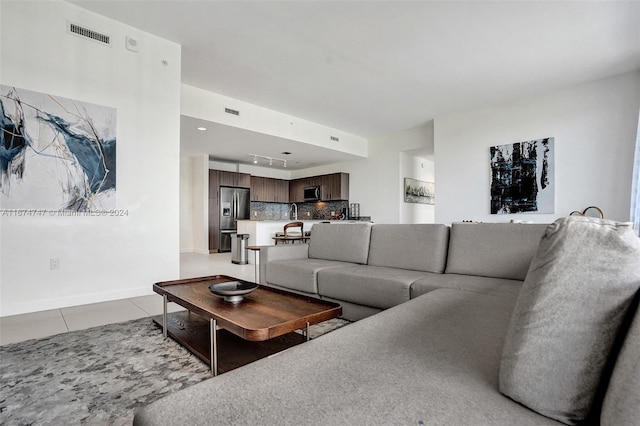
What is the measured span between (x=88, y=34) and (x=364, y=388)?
4.17 metres

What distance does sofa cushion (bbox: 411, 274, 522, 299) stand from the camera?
1.97 m

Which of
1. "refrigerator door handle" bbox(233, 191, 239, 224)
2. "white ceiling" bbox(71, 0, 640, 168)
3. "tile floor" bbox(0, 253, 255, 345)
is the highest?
"white ceiling" bbox(71, 0, 640, 168)

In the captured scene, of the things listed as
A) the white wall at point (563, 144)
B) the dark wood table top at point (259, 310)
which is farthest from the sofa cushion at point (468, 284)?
the white wall at point (563, 144)

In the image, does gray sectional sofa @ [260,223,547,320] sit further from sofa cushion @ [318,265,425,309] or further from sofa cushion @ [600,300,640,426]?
sofa cushion @ [600,300,640,426]

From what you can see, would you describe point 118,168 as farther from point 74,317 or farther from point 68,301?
point 74,317

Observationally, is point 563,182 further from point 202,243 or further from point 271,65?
point 202,243

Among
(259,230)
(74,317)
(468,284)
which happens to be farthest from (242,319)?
(259,230)

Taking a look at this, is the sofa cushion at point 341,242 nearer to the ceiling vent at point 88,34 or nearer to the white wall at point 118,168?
the white wall at point 118,168

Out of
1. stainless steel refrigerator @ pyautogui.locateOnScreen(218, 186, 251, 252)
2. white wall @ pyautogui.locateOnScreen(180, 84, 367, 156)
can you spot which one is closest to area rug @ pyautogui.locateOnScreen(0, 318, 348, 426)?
white wall @ pyautogui.locateOnScreen(180, 84, 367, 156)

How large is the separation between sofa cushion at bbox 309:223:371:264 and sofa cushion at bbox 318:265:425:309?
35 cm

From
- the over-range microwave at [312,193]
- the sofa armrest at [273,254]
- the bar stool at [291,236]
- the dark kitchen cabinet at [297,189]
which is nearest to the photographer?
the sofa armrest at [273,254]

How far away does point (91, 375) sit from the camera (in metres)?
1.68

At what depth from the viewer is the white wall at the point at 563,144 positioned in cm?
434

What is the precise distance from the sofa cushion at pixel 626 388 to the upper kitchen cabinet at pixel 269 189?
907 centimetres
